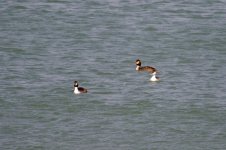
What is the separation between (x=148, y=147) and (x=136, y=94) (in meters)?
4.11

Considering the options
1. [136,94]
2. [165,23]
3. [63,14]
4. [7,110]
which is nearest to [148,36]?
[165,23]

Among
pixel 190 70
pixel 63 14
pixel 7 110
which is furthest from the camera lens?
pixel 63 14

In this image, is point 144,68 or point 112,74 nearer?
point 112,74

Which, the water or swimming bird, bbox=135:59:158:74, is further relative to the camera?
swimming bird, bbox=135:59:158:74

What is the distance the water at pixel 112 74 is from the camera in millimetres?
23594

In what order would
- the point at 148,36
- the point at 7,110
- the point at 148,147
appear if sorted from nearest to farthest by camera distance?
1. the point at 148,147
2. the point at 7,110
3. the point at 148,36

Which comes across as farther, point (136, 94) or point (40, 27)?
point (40, 27)

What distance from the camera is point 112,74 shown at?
28.4 meters

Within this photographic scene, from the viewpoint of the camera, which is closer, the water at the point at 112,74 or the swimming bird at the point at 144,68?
the water at the point at 112,74

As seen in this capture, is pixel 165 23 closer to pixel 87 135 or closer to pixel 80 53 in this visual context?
pixel 80 53

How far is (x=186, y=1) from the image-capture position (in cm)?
3762

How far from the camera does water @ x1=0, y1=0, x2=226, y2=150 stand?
23.6 m

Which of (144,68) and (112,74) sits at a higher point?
(144,68)

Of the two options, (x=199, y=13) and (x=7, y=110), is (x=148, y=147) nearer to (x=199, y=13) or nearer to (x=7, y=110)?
(x=7, y=110)
